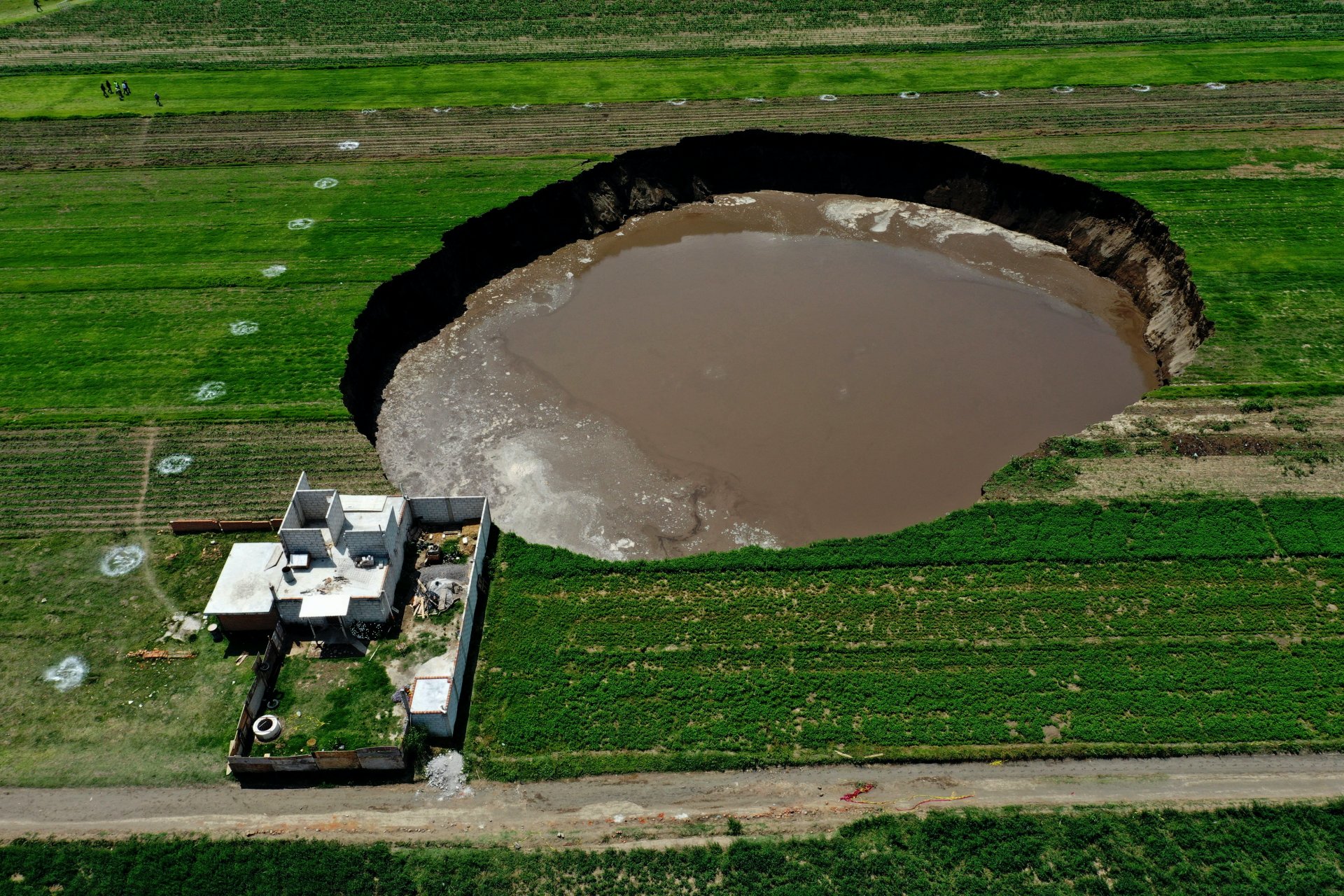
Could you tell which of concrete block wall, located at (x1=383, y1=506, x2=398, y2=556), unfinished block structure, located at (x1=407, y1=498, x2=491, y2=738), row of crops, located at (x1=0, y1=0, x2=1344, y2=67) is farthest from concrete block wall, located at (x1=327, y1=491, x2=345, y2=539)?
row of crops, located at (x1=0, y1=0, x2=1344, y2=67)

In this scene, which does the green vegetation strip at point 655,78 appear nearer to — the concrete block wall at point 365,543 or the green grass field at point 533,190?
the green grass field at point 533,190

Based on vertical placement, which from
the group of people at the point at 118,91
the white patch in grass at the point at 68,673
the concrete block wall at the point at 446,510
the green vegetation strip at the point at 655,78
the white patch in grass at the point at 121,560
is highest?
the green vegetation strip at the point at 655,78

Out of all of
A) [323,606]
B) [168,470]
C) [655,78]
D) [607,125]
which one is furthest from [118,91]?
[323,606]

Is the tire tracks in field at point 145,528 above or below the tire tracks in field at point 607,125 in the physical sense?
below

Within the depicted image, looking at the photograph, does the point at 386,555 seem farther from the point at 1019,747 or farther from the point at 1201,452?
the point at 1201,452

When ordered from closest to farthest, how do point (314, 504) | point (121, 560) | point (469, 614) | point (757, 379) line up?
1. point (469, 614)
2. point (314, 504)
3. point (121, 560)
4. point (757, 379)

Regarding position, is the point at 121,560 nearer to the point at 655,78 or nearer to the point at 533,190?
the point at 533,190

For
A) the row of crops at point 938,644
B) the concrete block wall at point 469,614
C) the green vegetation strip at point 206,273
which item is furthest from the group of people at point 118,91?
the row of crops at point 938,644
